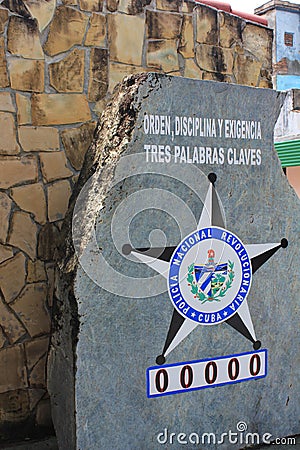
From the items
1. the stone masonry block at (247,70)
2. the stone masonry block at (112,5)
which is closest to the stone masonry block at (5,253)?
the stone masonry block at (112,5)

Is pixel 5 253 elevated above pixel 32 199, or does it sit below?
below

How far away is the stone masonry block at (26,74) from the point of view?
3.77m

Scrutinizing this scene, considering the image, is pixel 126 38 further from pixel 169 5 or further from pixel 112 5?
pixel 169 5

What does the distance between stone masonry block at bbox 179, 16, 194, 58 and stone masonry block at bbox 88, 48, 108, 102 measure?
0.66 meters

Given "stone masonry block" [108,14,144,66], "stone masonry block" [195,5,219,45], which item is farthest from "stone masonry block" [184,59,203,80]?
"stone masonry block" [108,14,144,66]

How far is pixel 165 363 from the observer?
129 inches

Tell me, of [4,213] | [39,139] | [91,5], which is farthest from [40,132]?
[91,5]

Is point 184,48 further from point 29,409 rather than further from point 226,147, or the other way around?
point 29,409

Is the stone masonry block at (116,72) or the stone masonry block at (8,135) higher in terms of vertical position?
the stone masonry block at (116,72)

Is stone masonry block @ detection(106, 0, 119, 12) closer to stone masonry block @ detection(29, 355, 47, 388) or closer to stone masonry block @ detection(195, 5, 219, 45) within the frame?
stone masonry block @ detection(195, 5, 219, 45)

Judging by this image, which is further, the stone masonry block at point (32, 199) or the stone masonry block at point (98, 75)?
the stone masonry block at point (98, 75)

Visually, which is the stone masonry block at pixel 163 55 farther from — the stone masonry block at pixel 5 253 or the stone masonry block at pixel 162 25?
the stone masonry block at pixel 5 253

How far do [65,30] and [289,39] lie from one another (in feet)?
42.0

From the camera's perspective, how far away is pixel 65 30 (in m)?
3.95
